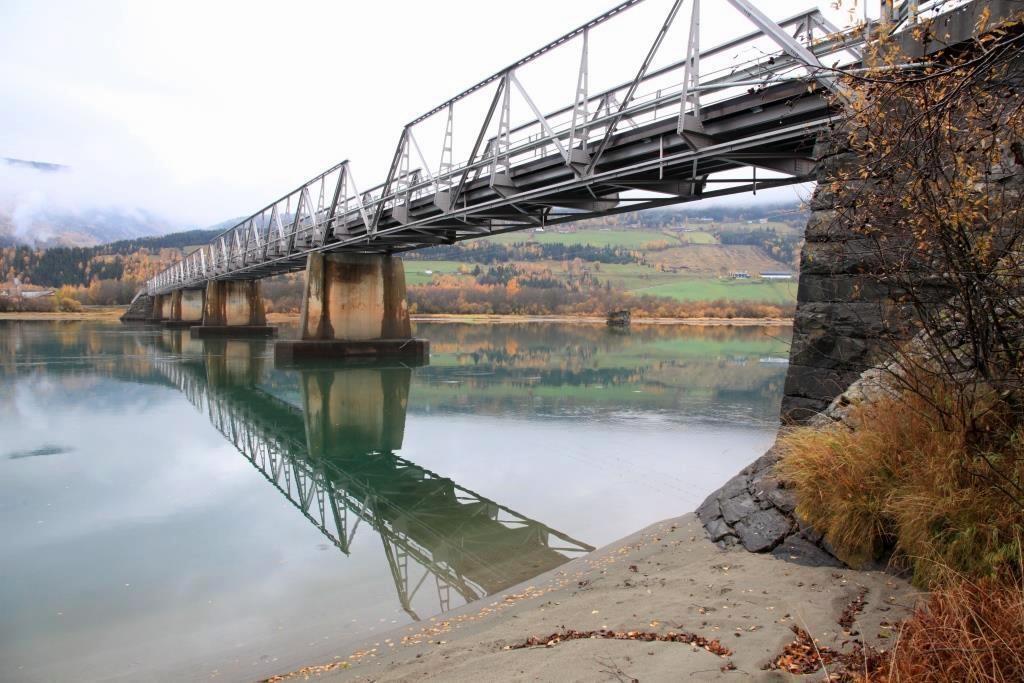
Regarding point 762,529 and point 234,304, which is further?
point 234,304

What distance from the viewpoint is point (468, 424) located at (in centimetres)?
1950

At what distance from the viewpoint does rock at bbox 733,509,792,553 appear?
6418mm

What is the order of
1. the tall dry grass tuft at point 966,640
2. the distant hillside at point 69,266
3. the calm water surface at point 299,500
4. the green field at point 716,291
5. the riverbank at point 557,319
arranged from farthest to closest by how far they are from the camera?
the distant hillside at point 69,266
the green field at point 716,291
the riverbank at point 557,319
the calm water surface at point 299,500
the tall dry grass tuft at point 966,640

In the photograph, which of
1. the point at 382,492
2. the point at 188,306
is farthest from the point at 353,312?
the point at 188,306

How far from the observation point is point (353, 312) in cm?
3953

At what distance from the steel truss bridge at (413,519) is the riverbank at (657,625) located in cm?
118

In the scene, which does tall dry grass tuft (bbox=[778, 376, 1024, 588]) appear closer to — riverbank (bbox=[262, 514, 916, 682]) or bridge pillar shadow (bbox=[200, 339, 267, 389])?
riverbank (bbox=[262, 514, 916, 682])

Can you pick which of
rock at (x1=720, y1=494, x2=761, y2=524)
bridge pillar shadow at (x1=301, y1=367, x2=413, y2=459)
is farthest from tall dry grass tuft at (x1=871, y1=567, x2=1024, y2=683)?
bridge pillar shadow at (x1=301, y1=367, x2=413, y2=459)

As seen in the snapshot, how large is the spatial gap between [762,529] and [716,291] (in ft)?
420

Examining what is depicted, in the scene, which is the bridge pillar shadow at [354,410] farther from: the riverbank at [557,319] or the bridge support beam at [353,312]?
the riverbank at [557,319]

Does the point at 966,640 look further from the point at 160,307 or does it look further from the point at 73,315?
the point at 73,315

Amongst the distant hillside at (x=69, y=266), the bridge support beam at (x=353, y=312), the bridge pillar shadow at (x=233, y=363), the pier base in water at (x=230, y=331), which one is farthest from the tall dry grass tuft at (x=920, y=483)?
the distant hillside at (x=69, y=266)

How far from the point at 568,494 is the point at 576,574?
443 centimetres

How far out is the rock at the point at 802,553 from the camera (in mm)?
5844
